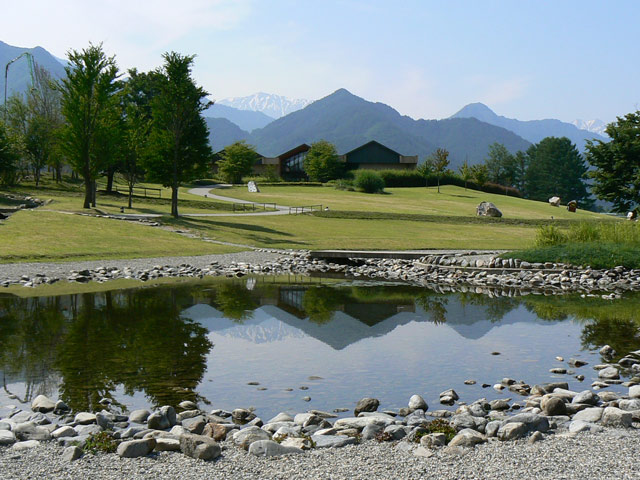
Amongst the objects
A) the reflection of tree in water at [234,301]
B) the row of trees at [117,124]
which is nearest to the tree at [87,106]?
the row of trees at [117,124]

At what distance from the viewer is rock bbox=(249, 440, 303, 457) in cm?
650

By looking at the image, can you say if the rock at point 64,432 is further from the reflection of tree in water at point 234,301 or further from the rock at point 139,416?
the reflection of tree in water at point 234,301

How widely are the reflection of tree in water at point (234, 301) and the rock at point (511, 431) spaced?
946cm

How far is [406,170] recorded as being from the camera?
9950cm

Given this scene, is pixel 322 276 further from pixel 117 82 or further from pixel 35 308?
pixel 117 82

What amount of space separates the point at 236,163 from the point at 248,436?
91105 millimetres

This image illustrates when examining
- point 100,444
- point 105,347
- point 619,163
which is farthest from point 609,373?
point 619,163

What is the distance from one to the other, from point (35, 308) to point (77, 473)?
11771 mm

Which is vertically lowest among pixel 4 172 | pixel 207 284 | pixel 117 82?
pixel 207 284

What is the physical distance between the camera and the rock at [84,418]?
757 centimetres

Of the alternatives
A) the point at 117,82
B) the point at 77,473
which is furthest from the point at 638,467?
the point at 117,82

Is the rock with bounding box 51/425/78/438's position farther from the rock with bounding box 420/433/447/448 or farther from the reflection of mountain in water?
the reflection of mountain in water

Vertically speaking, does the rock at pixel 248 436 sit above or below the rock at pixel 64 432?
above

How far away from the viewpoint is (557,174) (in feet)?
447
